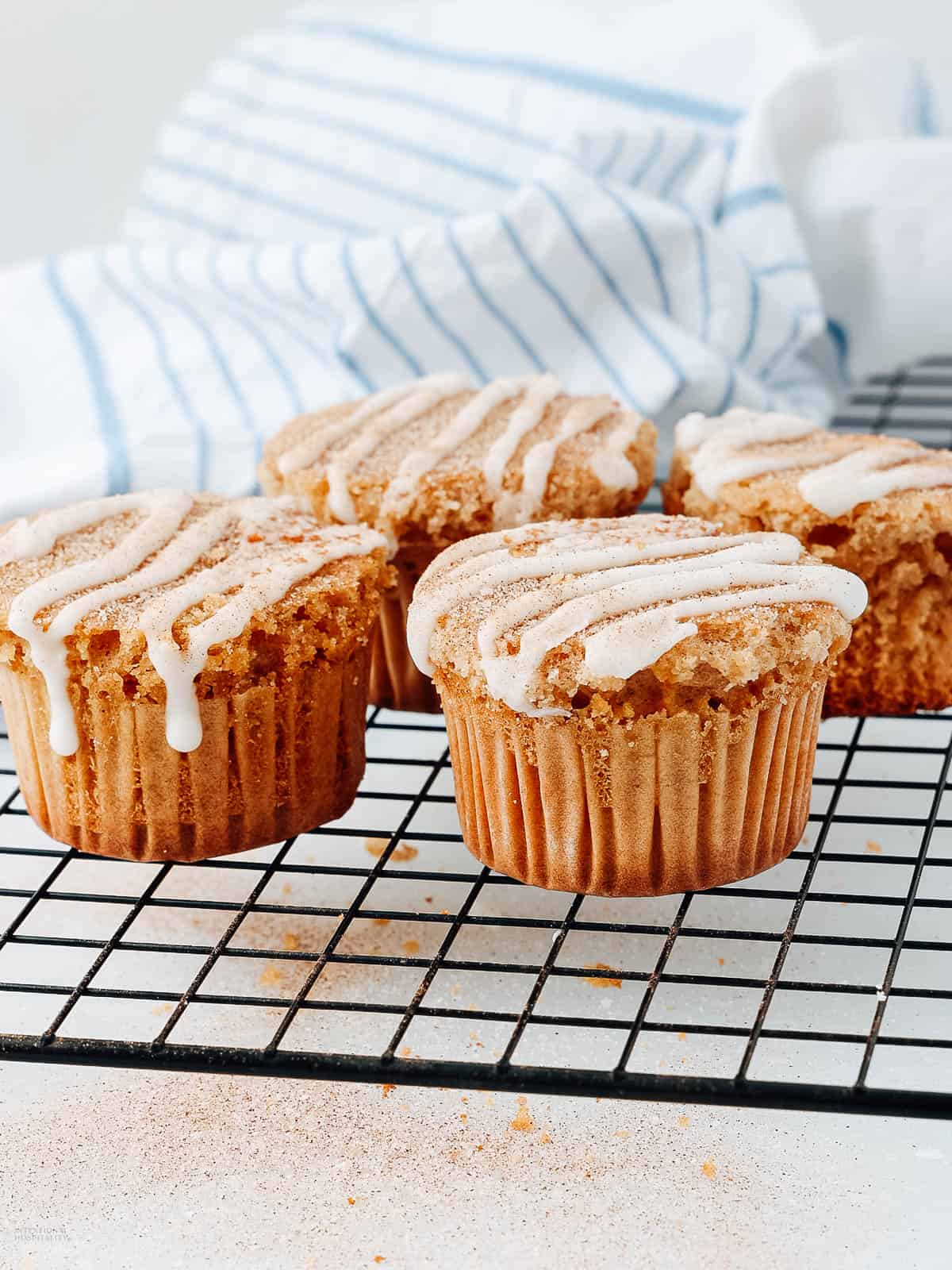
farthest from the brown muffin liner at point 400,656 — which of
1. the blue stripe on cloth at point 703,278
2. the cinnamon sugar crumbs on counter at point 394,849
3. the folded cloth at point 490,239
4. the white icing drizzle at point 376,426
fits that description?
the blue stripe on cloth at point 703,278

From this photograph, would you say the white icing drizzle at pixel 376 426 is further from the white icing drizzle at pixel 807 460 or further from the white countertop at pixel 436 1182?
the white countertop at pixel 436 1182

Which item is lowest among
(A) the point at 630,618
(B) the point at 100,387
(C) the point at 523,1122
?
(C) the point at 523,1122

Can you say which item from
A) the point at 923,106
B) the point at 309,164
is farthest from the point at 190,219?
the point at 923,106

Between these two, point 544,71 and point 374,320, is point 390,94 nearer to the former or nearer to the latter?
point 544,71

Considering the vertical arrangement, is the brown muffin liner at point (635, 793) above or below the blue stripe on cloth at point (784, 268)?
below

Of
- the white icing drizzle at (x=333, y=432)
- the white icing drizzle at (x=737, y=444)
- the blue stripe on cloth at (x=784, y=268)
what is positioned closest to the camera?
the white icing drizzle at (x=737, y=444)

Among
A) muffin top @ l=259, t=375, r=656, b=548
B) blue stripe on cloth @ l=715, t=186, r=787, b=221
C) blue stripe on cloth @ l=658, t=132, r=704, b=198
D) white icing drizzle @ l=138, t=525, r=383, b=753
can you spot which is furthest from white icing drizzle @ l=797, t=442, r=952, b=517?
blue stripe on cloth @ l=658, t=132, r=704, b=198

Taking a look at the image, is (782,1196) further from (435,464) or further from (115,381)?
(115,381)
